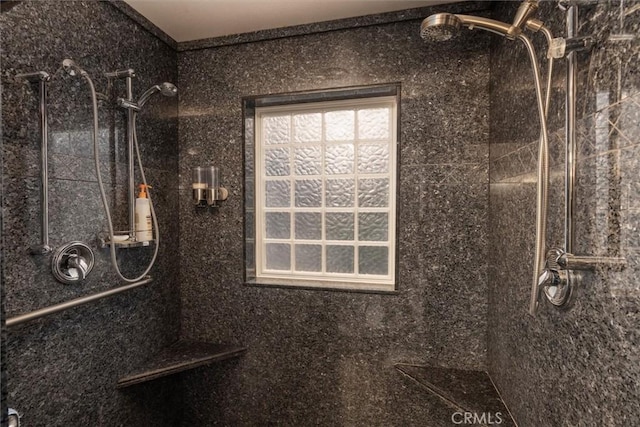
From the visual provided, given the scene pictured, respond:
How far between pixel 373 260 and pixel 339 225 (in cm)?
28

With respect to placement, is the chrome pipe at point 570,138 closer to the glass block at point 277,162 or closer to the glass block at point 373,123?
the glass block at point 373,123

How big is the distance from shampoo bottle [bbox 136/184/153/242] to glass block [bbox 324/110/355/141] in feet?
3.32

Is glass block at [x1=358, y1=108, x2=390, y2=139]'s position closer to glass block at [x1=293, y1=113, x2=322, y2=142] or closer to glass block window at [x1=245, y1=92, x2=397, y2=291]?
glass block window at [x1=245, y1=92, x2=397, y2=291]

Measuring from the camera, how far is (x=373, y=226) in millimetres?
1728

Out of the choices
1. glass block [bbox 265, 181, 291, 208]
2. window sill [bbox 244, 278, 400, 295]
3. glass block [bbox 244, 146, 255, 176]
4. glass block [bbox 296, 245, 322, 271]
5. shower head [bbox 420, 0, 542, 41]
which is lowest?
window sill [bbox 244, 278, 400, 295]

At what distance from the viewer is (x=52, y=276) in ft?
3.70

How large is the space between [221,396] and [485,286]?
5.04ft

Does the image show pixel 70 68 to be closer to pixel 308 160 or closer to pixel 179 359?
pixel 308 160

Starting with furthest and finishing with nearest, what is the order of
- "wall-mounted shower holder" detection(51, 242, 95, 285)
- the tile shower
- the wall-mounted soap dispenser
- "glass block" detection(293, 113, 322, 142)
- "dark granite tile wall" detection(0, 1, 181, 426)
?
"glass block" detection(293, 113, 322, 142) < the wall-mounted soap dispenser < "wall-mounted shower holder" detection(51, 242, 95, 285) < "dark granite tile wall" detection(0, 1, 181, 426) < the tile shower

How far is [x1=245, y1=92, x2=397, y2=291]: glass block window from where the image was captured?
5.62 feet

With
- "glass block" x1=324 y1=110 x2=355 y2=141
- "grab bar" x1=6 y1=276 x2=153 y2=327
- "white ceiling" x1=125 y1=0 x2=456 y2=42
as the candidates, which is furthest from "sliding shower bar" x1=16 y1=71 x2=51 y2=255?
"glass block" x1=324 y1=110 x2=355 y2=141

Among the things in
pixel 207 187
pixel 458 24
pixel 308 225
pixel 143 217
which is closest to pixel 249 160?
pixel 207 187

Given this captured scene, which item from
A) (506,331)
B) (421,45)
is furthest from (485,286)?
(421,45)

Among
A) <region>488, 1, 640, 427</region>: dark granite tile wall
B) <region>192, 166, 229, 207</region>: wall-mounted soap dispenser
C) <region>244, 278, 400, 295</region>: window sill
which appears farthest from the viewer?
<region>192, 166, 229, 207</region>: wall-mounted soap dispenser
